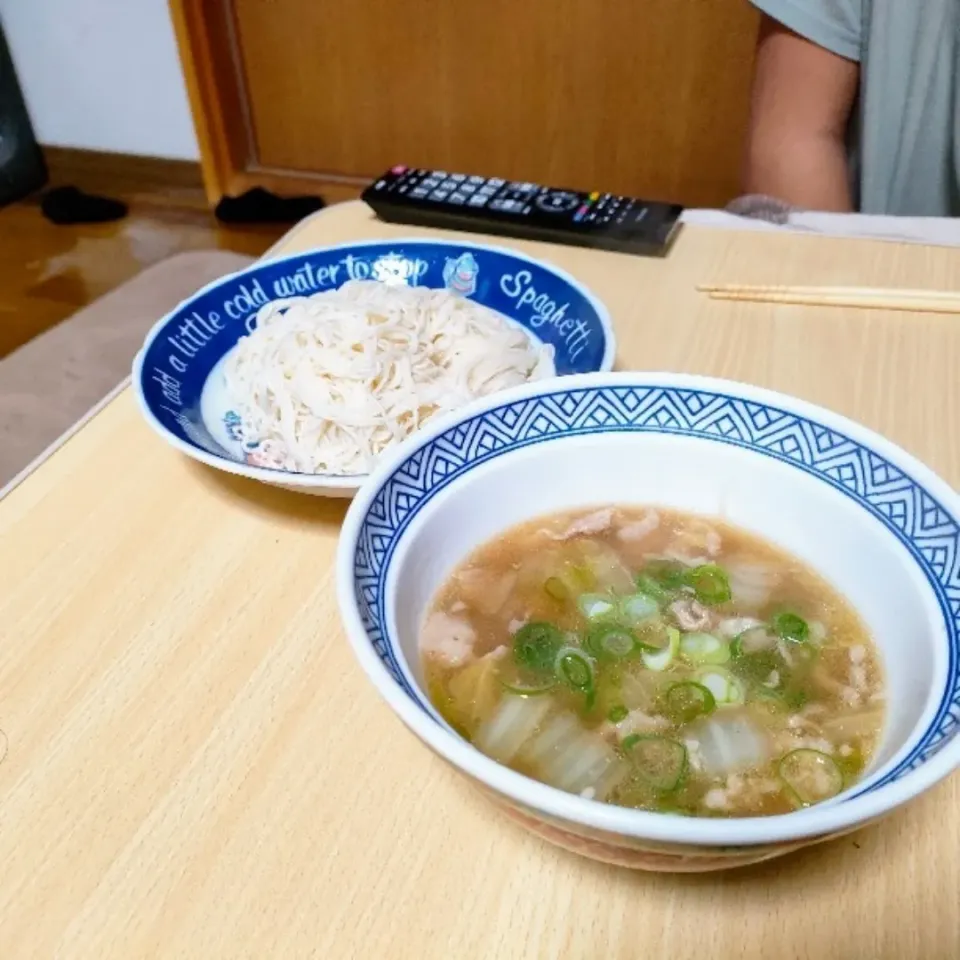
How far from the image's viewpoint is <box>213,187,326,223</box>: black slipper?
3.22m

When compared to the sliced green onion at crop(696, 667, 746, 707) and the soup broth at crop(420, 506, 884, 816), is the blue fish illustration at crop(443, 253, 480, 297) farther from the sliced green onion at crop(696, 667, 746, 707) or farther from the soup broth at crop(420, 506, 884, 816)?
the sliced green onion at crop(696, 667, 746, 707)

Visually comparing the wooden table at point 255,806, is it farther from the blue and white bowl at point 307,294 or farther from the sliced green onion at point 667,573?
the sliced green onion at point 667,573

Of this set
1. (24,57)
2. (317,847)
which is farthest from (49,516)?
(24,57)

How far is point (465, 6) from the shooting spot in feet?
9.60

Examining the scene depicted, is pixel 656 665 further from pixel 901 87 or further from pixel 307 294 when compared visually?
pixel 901 87

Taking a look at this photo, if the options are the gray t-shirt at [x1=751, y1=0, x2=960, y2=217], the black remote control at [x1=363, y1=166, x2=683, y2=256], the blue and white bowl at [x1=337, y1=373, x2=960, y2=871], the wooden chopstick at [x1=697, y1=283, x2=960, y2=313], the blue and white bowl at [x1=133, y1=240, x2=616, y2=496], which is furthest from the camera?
the gray t-shirt at [x1=751, y1=0, x2=960, y2=217]

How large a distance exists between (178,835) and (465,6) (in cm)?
293

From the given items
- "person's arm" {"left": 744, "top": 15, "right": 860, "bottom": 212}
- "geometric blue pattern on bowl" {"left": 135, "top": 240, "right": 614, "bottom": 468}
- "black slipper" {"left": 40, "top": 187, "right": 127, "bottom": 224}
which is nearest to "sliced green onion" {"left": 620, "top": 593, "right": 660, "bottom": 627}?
"geometric blue pattern on bowl" {"left": 135, "top": 240, "right": 614, "bottom": 468}

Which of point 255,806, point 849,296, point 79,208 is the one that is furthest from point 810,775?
point 79,208

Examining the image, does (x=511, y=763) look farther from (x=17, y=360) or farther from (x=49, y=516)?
(x=17, y=360)

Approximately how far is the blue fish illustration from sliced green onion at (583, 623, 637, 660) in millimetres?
532

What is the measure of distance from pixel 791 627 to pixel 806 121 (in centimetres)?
122

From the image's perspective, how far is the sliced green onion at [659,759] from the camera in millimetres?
494

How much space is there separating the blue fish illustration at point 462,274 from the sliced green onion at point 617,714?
59 centimetres
